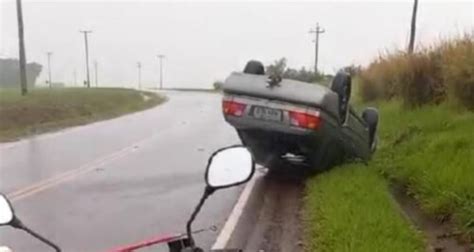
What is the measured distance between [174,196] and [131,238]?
8.82 feet

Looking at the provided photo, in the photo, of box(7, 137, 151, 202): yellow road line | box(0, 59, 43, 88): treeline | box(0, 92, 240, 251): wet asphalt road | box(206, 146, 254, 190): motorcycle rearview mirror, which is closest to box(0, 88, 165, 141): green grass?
box(0, 92, 240, 251): wet asphalt road

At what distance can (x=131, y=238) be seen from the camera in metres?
8.06

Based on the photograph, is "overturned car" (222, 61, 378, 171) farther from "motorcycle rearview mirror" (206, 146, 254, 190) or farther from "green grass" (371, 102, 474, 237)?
"motorcycle rearview mirror" (206, 146, 254, 190)

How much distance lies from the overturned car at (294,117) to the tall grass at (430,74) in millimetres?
3034

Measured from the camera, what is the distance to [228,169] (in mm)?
3244

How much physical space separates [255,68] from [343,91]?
143 centimetres

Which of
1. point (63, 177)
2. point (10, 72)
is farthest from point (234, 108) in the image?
point (10, 72)

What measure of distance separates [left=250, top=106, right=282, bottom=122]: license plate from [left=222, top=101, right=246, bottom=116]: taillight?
0.18 m

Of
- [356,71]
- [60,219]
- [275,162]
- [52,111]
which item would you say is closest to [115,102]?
[52,111]

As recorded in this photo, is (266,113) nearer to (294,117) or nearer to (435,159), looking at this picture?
(294,117)

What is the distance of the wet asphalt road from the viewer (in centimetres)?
834

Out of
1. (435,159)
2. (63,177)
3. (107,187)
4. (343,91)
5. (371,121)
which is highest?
(343,91)

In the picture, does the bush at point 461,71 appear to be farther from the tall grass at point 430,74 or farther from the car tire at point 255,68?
the car tire at point 255,68

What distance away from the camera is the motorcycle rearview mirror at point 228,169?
317cm
